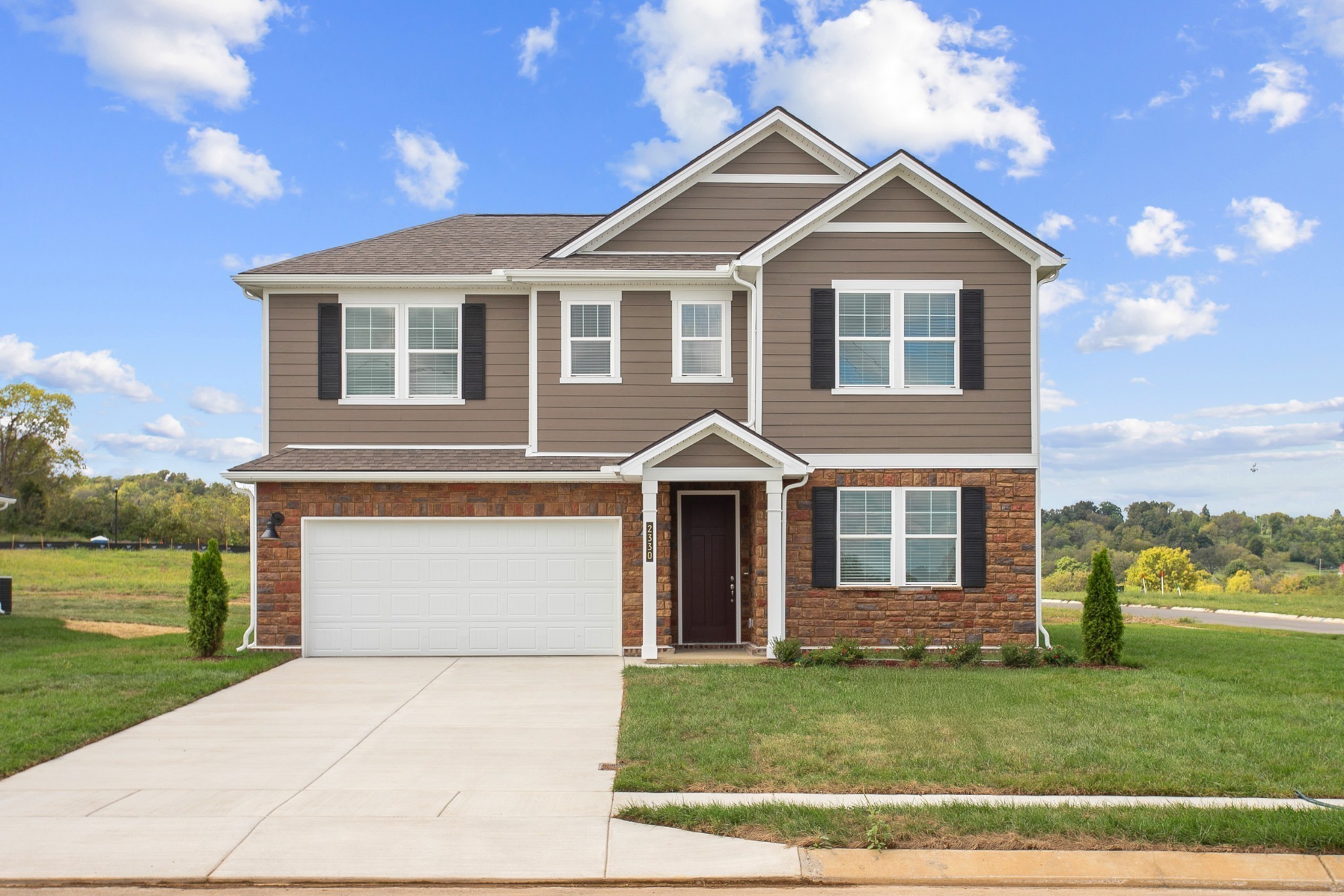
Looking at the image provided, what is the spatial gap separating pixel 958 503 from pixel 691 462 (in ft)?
12.8

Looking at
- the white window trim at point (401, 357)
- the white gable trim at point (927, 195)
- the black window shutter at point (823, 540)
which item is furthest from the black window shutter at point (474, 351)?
the black window shutter at point (823, 540)

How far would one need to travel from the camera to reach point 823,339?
14.4 meters

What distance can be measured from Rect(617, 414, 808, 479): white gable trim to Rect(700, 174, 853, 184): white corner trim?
14.9 feet

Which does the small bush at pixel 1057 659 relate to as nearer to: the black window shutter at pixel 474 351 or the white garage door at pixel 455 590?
the white garage door at pixel 455 590

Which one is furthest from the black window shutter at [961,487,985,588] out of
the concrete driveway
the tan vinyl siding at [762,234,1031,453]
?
the concrete driveway

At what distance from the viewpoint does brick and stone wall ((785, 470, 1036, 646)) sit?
14289mm

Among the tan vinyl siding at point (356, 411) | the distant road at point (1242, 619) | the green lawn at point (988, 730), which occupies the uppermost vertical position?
the tan vinyl siding at point (356, 411)

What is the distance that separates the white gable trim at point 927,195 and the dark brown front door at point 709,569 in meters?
3.67

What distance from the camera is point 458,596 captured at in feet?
47.7

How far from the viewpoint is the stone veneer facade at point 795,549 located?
46.9 ft

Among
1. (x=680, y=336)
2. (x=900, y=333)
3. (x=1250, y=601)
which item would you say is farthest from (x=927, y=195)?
(x=1250, y=601)

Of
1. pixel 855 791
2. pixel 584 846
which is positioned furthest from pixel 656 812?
pixel 855 791

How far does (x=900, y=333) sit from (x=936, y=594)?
3744 mm

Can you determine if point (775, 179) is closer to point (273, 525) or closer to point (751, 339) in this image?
point (751, 339)
